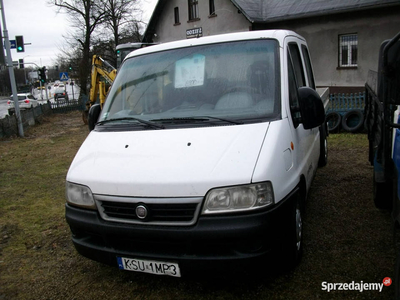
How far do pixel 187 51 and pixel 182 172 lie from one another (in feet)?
5.67

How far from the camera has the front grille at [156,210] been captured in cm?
279

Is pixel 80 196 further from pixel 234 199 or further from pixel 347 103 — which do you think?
pixel 347 103

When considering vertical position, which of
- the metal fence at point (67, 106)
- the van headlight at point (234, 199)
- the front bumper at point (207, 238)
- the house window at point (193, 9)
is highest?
the house window at point (193, 9)

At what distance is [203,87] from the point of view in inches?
147

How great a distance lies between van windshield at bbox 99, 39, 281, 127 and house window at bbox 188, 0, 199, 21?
23.1 meters

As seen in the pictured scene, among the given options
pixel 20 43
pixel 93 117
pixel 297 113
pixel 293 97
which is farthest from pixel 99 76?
pixel 297 113

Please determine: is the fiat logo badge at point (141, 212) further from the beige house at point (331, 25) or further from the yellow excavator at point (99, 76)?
the beige house at point (331, 25)

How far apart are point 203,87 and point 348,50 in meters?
18.4

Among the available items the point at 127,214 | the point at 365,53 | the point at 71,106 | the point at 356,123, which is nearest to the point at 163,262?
the point at 127,214

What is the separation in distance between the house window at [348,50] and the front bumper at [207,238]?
743 inches

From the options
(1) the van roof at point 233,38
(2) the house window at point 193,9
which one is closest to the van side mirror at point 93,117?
(1) the van roof at point 233,38

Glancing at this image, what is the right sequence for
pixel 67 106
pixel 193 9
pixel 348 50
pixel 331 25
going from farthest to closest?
1. pixel 67 106
2. pixel 193 9
3. pixel 331 25
4. pixel 348 50

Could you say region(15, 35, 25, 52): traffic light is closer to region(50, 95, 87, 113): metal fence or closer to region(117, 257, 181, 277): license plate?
region(50, 95, 87, 113): metal fence

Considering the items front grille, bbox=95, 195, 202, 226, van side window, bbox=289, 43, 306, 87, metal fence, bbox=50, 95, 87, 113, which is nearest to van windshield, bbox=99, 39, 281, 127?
van side window, bbox=289, 43, 306, 87
